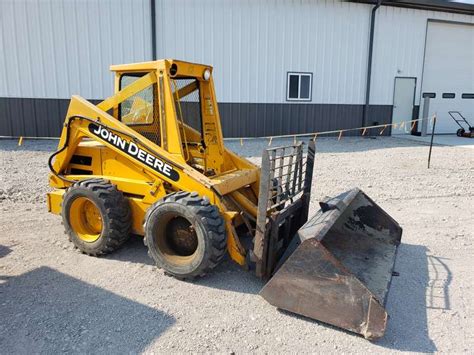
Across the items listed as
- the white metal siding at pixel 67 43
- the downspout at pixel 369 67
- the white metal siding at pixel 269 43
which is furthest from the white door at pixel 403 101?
the white metal siding at pixel 67 43

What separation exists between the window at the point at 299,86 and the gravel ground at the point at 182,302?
9.22 m

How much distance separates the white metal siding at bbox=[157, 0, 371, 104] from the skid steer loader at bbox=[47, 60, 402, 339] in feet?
29.4

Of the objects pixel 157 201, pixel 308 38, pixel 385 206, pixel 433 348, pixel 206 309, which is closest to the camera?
pixel 433 348

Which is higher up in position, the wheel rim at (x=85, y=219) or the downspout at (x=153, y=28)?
the downspout at (x=153, y=28)

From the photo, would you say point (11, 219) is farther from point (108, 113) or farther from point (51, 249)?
point (108, 113)

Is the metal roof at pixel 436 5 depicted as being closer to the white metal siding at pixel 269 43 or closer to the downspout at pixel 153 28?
the white metal siding at pixel 269 43

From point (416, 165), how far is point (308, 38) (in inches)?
267

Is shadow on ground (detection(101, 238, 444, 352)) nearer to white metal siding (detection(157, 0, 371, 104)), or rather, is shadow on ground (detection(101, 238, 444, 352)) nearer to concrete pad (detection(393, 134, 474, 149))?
white metal siding (detection(157, 0, 371, 104))

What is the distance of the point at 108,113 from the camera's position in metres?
4.93

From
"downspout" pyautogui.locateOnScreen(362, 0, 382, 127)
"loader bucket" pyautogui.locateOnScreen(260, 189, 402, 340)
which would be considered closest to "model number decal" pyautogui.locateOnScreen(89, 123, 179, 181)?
"loader bucket" pyautogui.locateOnScreen(260, 189, 402, 340)

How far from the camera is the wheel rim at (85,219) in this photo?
15.8 feet

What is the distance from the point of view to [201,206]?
3977 mm

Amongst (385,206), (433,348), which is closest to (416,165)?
(385,206)

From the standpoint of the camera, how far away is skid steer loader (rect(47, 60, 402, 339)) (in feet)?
11.4
